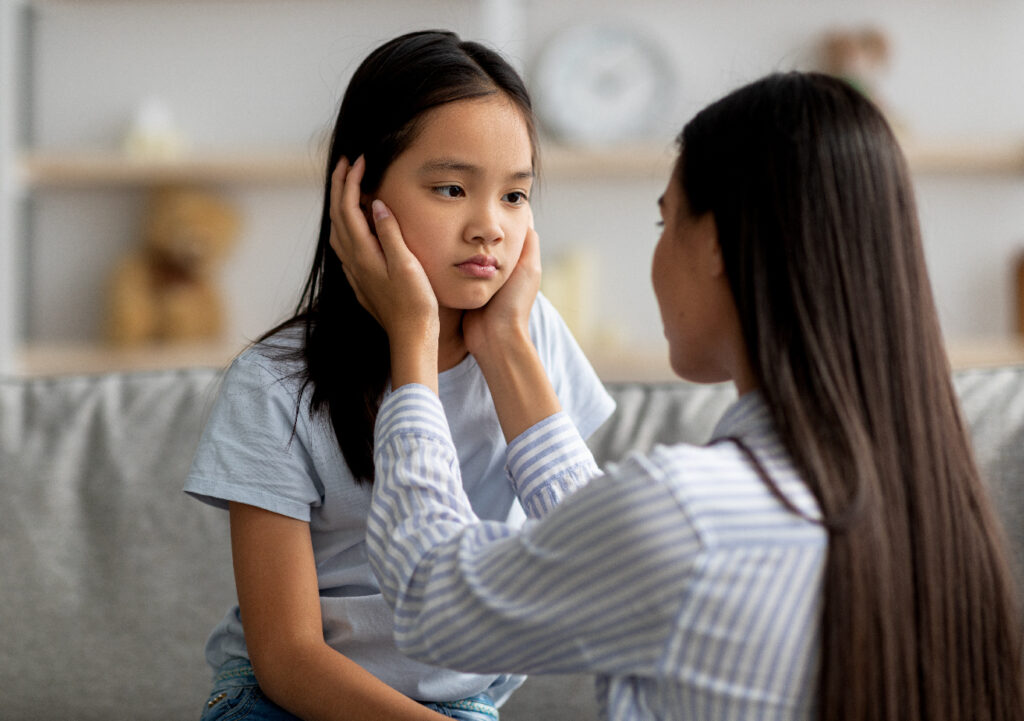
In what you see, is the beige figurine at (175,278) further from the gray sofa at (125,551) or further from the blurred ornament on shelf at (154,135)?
→ the gray sofa at (125,551)

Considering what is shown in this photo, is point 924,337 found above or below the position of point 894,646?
above

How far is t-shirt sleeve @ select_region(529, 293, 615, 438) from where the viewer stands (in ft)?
4.28

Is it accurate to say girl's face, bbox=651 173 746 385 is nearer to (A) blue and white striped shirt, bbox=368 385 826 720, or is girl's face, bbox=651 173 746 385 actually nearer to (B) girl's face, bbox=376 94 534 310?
(A) blue and white striped shirt, bbox=368 385 826 720

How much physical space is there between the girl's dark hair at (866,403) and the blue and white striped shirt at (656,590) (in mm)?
30

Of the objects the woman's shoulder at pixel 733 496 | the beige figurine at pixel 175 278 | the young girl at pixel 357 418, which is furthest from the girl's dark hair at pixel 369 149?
the beige figurine at pixel 175 278

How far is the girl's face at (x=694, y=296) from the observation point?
0.87 meters

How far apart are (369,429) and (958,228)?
2787 millimetres

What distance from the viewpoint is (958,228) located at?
3.35 meters

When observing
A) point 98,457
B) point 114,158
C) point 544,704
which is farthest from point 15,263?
point 544,704

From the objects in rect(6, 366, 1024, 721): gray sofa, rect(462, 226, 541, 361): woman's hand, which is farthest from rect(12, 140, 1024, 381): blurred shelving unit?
rect(462, 226, 541, 361): woman's hand

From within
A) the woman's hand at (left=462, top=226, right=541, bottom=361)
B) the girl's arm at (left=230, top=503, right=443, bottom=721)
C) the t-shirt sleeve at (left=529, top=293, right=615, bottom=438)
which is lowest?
the girl's arm at (left=230, top=503, right=443, bottom=721)

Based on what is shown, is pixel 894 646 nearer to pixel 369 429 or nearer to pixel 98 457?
pixel 369 429

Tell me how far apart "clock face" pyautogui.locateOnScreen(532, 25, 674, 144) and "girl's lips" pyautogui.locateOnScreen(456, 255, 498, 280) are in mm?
2220

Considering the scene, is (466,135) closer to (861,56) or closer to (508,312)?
(508,312)
